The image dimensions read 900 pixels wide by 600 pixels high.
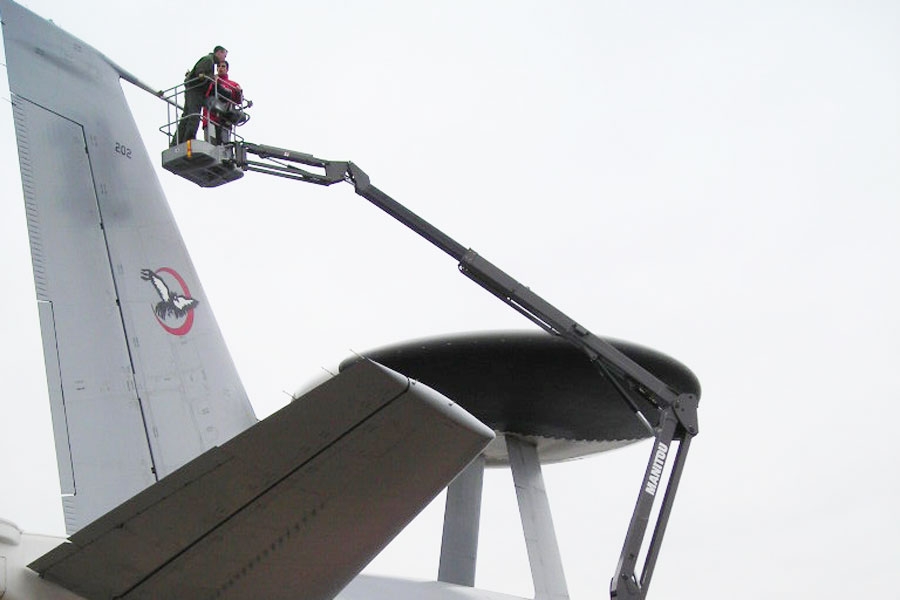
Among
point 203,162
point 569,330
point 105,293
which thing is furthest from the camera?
point 569,330

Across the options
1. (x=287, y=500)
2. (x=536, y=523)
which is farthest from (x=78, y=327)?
(x=536, y=523)

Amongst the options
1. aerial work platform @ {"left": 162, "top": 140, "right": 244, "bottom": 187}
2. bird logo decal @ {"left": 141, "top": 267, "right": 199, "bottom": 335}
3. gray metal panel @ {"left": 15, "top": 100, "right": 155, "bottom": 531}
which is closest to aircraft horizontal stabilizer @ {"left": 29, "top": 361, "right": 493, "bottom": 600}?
gray metal panel @ {"left": 15, "top": 100, "right": 155, "bottom": 531}

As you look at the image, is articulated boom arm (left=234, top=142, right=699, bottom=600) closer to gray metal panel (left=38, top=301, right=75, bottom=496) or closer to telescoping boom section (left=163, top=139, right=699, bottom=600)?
telescoping boom section (left=163, top=139, right=699, bottom=600)

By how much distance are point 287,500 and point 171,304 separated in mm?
5764

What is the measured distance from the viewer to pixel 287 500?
529cm

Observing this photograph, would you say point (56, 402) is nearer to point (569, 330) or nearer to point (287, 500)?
point (287, 500)

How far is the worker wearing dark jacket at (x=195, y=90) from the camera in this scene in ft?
40.9

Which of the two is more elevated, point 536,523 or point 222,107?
point 222,107

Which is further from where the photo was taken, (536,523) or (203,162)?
(536,523)

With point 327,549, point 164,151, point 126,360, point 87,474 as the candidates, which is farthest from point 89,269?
point 327,549

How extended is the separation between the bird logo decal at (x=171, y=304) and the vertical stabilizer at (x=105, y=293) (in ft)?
0.04

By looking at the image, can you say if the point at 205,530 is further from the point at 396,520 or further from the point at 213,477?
the point at 396,520

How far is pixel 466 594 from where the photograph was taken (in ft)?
43.5

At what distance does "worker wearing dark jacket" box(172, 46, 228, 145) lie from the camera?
12.5 m
